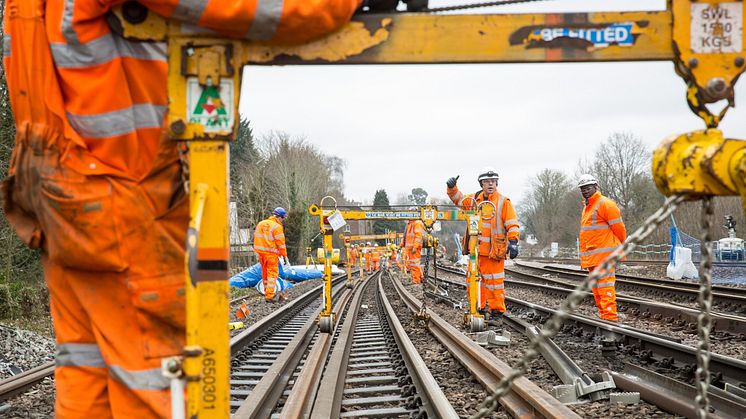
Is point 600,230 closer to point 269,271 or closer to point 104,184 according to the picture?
point 104,184

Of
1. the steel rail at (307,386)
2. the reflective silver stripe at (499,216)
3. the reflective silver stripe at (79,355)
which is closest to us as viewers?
the reflective silver stripe at (79,355)

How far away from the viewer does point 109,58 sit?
6.43 ft

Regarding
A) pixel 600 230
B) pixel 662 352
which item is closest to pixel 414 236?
pixel 600 230

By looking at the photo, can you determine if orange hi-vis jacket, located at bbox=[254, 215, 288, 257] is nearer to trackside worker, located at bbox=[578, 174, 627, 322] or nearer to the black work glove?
the black work glove

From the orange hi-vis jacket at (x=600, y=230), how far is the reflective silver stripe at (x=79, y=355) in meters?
6.81

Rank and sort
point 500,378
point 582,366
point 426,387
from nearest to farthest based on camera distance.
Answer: point 426,387, point 500,378, point 582,366

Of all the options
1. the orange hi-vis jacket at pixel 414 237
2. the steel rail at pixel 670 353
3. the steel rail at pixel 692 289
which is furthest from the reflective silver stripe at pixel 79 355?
the orange hi-vis jacket at pixel 414 237

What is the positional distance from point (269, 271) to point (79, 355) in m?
10.9

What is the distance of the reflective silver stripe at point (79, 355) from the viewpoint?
201 centimetres

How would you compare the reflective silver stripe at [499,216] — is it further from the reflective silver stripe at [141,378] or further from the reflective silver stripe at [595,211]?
the reflective silver stripe at [141,378]

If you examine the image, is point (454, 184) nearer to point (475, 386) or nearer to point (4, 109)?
point (475, 386)

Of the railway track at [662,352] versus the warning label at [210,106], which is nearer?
the warning label at [210,106]

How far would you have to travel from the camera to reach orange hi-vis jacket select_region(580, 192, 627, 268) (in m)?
7.71

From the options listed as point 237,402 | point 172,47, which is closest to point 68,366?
point 172,47
